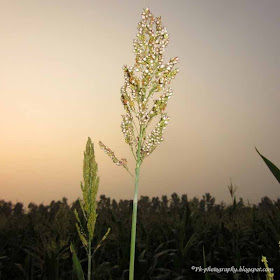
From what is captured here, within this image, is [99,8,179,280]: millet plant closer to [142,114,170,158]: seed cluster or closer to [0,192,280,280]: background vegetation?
[142,114,170,158]: seed cluster

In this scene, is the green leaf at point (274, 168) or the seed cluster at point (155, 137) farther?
the seed cluster at point (155, 137)

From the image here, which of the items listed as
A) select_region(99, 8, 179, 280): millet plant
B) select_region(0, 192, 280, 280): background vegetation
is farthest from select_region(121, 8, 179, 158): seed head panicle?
select_region(0, 192, 280, 280): background vegetation

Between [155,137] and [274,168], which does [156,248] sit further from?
[274,168]

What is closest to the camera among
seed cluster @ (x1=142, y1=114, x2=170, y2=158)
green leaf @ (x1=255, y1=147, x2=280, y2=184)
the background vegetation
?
green leaf @ (x1=255, y1=147, x2=280, y2=184)

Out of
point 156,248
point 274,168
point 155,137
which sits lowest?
point 156,248

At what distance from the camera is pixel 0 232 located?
7238 millimetres

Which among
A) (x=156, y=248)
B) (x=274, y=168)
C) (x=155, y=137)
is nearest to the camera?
(x=274, y=168)

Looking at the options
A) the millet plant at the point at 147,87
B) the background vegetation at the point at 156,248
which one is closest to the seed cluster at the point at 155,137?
the millet plant at the point at 147,87

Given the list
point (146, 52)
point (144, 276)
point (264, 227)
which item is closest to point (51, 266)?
point (144, 276)

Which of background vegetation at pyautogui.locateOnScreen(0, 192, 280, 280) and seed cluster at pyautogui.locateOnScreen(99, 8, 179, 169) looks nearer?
seed cluster at pyautogui.locateOnScreen(99, 8, 179, 169)

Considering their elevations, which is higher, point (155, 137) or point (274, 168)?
point (155, 137)

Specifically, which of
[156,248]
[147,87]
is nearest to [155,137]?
[147,87]

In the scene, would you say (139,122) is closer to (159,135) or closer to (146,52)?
(159,135)

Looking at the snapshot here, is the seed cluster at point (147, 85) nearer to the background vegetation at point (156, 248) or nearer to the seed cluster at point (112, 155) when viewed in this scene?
the seed cluster at point (112, 155)
